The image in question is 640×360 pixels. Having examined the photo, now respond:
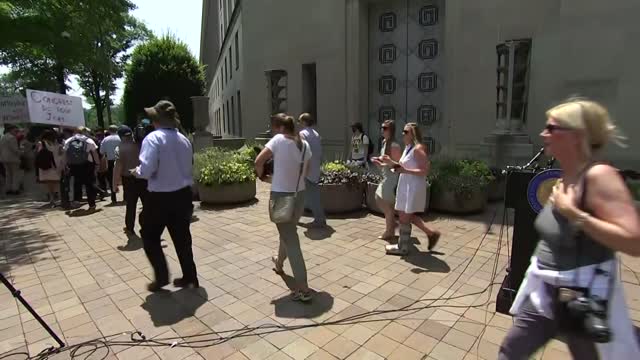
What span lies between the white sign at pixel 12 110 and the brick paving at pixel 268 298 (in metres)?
13.8

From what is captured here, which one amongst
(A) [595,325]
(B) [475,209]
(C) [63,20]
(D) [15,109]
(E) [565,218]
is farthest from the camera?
(D) [15,109]

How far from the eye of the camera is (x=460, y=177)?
698cm

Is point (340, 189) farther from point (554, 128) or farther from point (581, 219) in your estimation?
point (581, 219)

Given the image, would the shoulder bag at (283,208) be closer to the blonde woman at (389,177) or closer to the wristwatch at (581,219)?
the blonde woman at (389,177)

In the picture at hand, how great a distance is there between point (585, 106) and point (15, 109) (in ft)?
69.1

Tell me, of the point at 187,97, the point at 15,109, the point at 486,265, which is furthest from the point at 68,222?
the point at 187,97

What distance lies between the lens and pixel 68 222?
7.46m

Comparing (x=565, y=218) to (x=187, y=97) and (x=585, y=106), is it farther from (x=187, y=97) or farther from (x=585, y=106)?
(x=187, y=97)

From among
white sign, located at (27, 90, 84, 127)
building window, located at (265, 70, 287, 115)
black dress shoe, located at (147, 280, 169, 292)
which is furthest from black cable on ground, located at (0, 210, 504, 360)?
white sign, located at (27, 90, 84, 127)

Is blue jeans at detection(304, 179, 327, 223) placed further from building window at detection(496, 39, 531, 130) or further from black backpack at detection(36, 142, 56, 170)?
black backpack at detection(36, 142, 56, 170)

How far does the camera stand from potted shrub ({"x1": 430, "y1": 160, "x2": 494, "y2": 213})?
691 centimetres

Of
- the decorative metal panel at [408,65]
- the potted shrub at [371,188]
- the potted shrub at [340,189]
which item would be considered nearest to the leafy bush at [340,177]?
the potted shrub at [340,189]

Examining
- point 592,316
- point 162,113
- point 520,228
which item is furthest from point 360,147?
point 592,316

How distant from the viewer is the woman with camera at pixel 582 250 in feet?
5.42
